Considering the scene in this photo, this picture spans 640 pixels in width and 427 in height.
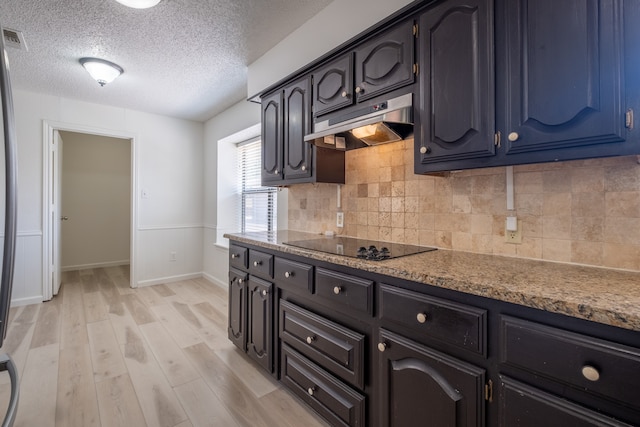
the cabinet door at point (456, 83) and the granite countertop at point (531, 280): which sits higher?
the cabinet door at point (456, 83)

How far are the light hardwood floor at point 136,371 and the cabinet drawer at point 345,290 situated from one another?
775 mm

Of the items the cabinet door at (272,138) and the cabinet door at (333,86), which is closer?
the cabinet door at (333,86)

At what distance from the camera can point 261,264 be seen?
200cm

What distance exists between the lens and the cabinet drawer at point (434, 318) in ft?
3.13

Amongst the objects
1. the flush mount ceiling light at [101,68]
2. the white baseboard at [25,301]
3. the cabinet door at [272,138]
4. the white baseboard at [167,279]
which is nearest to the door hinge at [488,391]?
the cabinet door at [272,138]

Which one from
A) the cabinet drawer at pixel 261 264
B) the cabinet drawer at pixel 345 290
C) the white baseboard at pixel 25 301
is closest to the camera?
the cabinet drawer at pixel 345 290

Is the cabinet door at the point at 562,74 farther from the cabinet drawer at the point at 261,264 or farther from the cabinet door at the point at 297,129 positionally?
the cabinet drawer at the point at 261,264

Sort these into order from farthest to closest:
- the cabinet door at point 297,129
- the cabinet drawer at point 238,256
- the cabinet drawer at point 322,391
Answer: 1. the cabinet drawer at point 238,256
2. the cabinet door at point 297,129
3. the cabinet drawer at point 322,391

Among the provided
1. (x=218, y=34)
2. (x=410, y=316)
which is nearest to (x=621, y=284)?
(x=410, y=316)

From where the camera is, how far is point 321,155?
2.06 metres

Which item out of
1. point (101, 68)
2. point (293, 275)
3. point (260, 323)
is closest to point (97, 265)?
point (101, 68)

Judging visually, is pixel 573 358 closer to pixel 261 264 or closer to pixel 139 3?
pixel 261 264

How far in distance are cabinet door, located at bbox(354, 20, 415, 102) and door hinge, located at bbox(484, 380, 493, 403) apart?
4.35 ft

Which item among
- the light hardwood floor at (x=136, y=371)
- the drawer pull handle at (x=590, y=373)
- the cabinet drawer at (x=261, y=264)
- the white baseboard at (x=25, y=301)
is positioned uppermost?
the cabinet drawer at (x=261, y=264)
